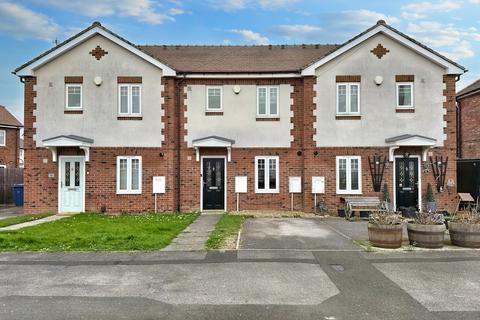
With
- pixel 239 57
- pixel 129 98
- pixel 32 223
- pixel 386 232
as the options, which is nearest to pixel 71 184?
pixel 32 223

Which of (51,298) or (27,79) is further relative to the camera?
(27,79)

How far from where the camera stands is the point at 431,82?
16.9 m

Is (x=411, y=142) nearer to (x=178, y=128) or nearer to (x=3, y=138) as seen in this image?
(x=178, y=128)

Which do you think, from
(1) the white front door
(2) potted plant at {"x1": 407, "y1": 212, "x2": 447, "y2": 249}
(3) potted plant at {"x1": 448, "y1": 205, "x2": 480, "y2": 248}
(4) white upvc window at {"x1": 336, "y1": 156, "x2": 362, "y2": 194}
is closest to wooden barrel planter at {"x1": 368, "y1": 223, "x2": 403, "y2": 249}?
(2) potted plant at {"x1": 407, "y1": 212, "x2": 447, "y2": 249}

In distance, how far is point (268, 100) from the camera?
57.2ft

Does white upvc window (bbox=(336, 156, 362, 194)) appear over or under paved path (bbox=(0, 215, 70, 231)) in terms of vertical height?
over

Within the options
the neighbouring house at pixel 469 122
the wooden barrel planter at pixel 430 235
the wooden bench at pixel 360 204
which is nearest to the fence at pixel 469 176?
the neighbouring house at pixel 469 122

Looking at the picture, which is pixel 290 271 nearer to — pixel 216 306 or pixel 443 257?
pixel 216 306

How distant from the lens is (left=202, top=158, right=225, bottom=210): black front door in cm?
1731

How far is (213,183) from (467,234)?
1010cm

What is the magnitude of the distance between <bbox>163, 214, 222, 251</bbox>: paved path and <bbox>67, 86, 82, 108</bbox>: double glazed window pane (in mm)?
7374

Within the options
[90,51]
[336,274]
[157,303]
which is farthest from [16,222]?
[336,274]

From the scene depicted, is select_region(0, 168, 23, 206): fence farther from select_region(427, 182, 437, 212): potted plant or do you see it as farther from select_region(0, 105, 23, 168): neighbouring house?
select_region(427, 182, 437, 212): potted plant

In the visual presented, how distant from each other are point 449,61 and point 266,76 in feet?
24.9
